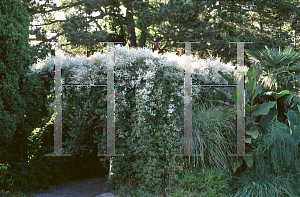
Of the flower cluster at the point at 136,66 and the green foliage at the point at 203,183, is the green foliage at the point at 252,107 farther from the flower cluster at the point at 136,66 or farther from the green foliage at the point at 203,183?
the flower cluster at the point at 136,66

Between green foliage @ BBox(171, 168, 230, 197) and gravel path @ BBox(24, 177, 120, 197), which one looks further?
gravel path @ BBox(24, 177, 120, 197)

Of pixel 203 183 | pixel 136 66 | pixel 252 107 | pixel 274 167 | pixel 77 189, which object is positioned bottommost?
pixel 77 189

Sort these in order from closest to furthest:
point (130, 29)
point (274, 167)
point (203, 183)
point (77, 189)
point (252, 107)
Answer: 1. point (203, 183)
2. point (274, 167)
3. point (252, 107)
4. point (77, 189)
5. point (130, 29)

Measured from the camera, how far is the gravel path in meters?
3.99

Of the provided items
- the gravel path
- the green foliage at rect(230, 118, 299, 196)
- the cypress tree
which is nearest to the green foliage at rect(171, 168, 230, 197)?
the green foliage at rect(230, 118, 299, 196)

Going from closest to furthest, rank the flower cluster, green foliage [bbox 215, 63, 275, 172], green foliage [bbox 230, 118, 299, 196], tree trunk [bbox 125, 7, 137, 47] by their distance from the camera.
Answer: green foliage [bbox 230, 118, 299, 196], the flower cluster, green foliage [bbox 215, 63, 275, 172], tree trunk [bbox 125, 7, 137, 47]

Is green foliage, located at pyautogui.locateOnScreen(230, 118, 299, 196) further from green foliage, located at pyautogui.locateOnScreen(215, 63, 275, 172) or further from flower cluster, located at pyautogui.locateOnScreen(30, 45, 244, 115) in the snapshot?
flower cluster, located at pyautogui.locateOnScreen(30, 45, 244, 115)

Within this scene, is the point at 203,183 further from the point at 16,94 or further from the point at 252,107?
the point at 16,94

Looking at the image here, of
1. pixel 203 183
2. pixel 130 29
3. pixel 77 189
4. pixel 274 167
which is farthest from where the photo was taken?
pixel 130 29

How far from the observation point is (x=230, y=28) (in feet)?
34.1

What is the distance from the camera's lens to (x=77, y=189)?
432cm

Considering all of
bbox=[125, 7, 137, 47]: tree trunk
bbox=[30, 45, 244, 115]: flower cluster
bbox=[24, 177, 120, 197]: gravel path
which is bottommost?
bbox=[24, 177, 120, 197]: gravel path

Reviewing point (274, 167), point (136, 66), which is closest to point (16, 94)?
point (136, 66)

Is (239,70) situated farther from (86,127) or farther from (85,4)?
(85,4)
